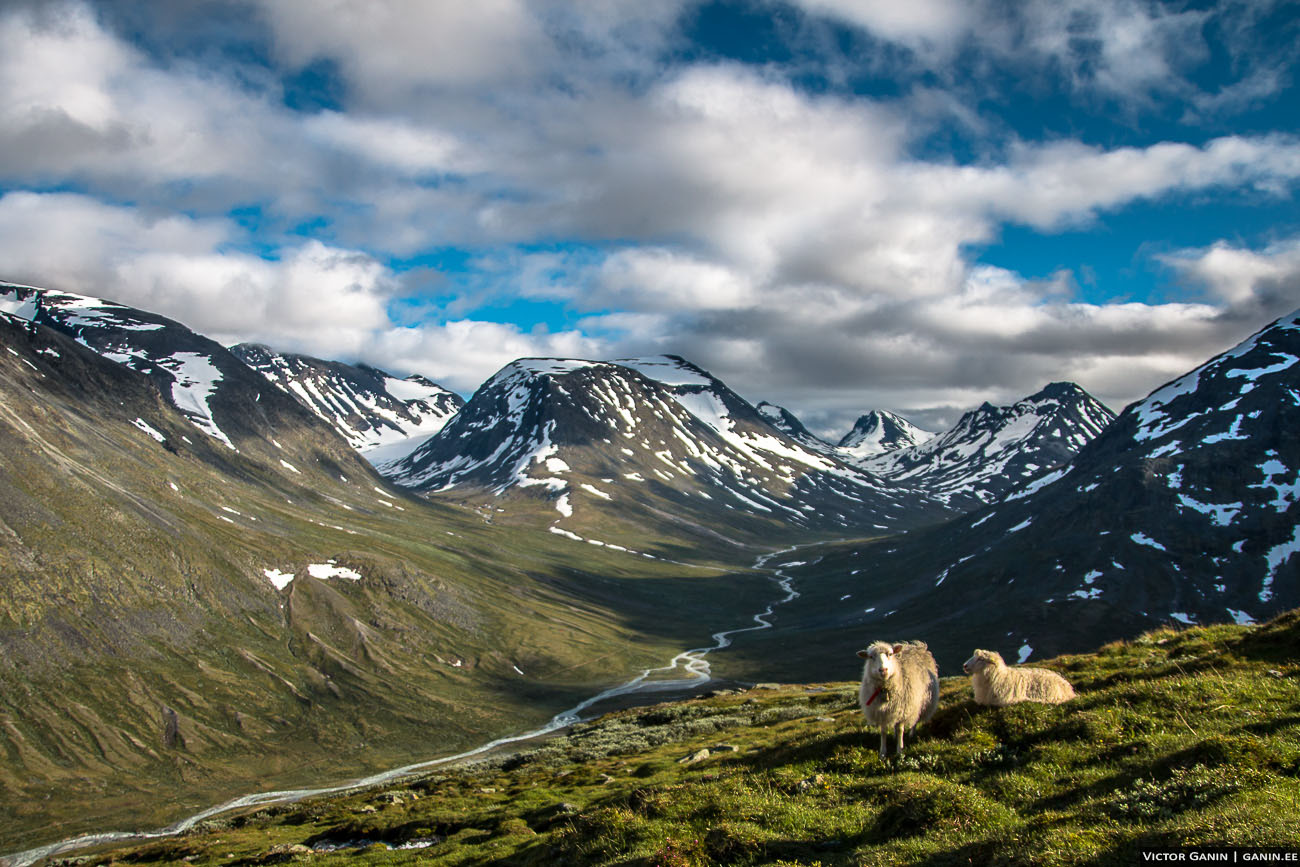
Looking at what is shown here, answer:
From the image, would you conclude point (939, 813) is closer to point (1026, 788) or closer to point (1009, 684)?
point (1026, 788)

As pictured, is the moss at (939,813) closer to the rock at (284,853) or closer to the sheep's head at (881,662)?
the sheep's head at (881,662)

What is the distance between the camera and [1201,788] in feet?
50.6

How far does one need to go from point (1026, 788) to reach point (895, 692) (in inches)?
205

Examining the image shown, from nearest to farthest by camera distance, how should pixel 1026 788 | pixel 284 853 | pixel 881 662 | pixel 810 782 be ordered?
pixel 1026 788 < pixel 810 782 < pixel 881 662 < pixel 284 853

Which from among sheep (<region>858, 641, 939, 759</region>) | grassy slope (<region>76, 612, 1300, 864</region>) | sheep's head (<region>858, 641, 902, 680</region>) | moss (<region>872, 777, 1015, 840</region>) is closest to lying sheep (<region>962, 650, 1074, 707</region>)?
grassy slope (<region>76, 612, 1300, 864</region>)

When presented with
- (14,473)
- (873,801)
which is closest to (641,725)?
(873,801)

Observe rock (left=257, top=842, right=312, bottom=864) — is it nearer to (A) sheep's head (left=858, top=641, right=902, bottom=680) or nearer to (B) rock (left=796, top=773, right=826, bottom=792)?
(B) rock (left=796, top=773, right=826, bottom=792)

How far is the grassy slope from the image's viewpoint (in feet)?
48.5

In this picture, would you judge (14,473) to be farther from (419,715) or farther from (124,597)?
(419,715)

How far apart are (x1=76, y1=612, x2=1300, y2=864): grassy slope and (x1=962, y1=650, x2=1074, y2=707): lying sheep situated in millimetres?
587

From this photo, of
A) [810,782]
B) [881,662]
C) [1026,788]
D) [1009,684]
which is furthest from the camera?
[1009,684]

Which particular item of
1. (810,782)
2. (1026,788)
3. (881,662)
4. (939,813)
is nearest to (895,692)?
(881,662)

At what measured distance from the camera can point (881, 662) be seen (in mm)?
23297

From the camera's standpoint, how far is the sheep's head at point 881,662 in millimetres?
23234
